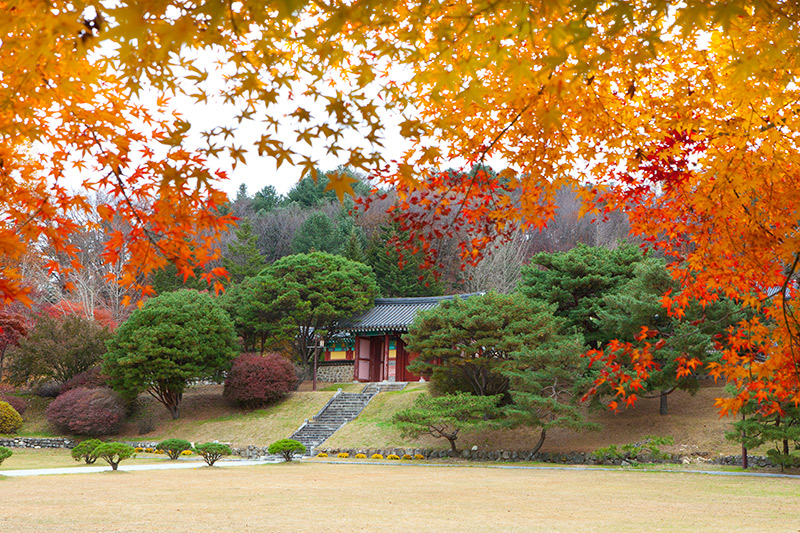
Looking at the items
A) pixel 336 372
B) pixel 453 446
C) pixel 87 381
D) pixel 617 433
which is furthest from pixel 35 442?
pixel 617 433

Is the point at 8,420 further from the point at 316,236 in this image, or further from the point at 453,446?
the point at 316,236

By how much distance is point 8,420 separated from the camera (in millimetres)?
19281

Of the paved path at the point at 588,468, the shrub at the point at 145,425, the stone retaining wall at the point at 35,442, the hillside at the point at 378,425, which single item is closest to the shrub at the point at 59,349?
the hillside at the point at 378,425

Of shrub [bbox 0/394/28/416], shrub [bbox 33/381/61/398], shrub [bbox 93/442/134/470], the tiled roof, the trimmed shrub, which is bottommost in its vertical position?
shrub [bbox 93/442/134/470]

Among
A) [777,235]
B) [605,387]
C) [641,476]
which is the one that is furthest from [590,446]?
[777,235]

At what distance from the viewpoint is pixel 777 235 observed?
3.46 metres

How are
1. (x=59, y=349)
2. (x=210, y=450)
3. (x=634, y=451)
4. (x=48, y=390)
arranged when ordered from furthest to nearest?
1. (x=48, y=390)
2. (x=59, y=349)
3. (x=634, y=451)
4. (x=210, y=450)

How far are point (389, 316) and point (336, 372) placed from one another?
4.15 m

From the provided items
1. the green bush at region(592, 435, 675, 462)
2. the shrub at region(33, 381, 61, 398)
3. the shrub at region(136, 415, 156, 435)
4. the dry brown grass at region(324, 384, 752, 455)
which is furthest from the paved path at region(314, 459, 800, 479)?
the shrub at region(33, 381, 61, 398)

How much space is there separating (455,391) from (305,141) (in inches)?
597

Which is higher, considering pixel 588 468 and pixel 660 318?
pixel 660 318

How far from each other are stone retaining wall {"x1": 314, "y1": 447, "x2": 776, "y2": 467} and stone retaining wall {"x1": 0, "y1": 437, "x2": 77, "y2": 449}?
26.5ft

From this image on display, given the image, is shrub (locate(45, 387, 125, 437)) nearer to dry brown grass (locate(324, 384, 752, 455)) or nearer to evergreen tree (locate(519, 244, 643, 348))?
dry brown grass (locate(324, 384, 752, 455))

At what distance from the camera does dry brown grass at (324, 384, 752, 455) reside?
14.7m
